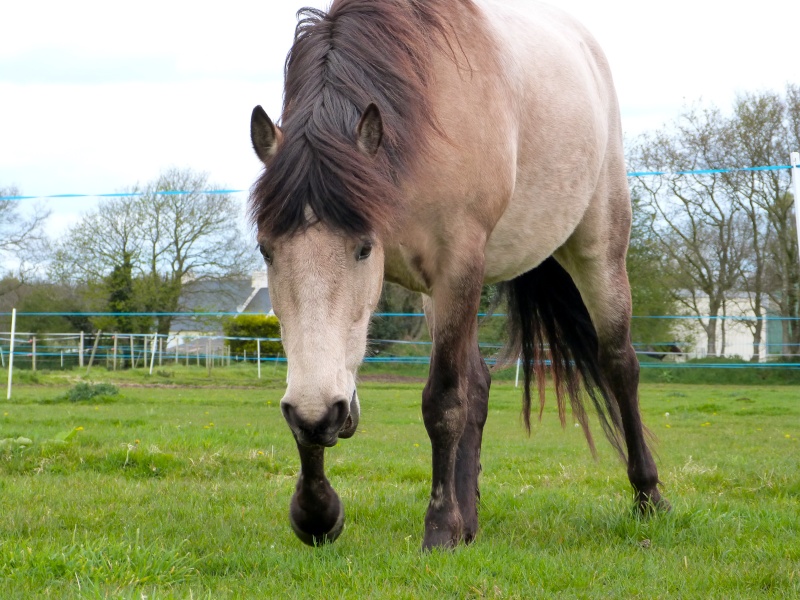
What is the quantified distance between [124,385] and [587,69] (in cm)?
1598

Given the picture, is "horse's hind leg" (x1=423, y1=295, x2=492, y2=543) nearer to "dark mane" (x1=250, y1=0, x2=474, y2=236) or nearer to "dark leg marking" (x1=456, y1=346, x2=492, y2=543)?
"dark leg marking" (x1=456, y1=346, x2=492, y2=543)

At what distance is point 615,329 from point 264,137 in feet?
8.04

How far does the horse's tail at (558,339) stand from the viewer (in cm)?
479

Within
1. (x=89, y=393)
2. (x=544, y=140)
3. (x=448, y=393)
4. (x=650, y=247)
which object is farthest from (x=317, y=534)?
(x=650, y=247)

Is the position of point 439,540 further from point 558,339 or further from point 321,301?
point 558,339

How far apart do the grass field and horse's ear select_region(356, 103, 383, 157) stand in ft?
4.51

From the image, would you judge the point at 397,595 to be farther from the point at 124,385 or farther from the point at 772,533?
the point at 124,385

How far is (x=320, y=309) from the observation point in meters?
2.53

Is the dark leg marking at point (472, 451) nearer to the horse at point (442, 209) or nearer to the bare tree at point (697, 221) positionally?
the horse at point (442, 209)

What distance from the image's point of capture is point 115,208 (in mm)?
26766

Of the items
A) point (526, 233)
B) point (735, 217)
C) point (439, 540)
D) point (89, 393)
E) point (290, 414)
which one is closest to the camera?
point (290, 414)

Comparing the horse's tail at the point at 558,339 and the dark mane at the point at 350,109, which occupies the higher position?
the dark mane at the point at 350,109

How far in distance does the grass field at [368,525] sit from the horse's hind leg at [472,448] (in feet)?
0.45

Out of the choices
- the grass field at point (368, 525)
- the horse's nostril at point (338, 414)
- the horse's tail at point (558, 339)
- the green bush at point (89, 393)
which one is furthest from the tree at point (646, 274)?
the horse's nostril at point (338, 414)
